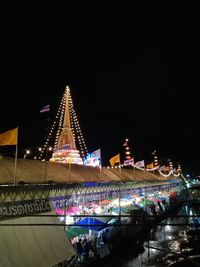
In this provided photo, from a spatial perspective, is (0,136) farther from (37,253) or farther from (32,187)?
(37,253)

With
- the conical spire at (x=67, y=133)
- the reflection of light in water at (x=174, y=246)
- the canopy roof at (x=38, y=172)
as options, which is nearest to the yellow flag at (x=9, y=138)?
the canopy roof at (x=38, y=172)

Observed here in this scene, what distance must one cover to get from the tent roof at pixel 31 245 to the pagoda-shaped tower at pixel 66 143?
26825 millimetres

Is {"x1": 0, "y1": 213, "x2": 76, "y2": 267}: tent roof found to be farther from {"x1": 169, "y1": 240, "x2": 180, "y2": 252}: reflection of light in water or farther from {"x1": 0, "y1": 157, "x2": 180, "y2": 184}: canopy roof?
{"x1": 169, "y1": 240, "x2": 180, "y2": 252}: reflection of light in water

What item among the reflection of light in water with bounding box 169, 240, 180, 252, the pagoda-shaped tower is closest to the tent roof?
the reflection of light in water with bounding box 169, 240, 180, 252

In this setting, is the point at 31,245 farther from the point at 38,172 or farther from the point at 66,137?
the point at 66,137

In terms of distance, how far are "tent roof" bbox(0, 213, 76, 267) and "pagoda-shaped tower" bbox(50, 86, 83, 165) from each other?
26825 mm

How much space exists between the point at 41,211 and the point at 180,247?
1918cm

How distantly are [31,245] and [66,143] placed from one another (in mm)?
33153

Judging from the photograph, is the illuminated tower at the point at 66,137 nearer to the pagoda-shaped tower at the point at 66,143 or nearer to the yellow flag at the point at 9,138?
the pagoda-shaped tower at the point at 66,143

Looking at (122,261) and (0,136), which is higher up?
(0,136)

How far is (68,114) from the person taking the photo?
51.8 m

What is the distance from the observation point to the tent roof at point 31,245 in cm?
1413

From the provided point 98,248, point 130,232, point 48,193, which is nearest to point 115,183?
point 130,232

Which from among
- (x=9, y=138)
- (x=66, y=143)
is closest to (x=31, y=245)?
(x=9, y=138)
